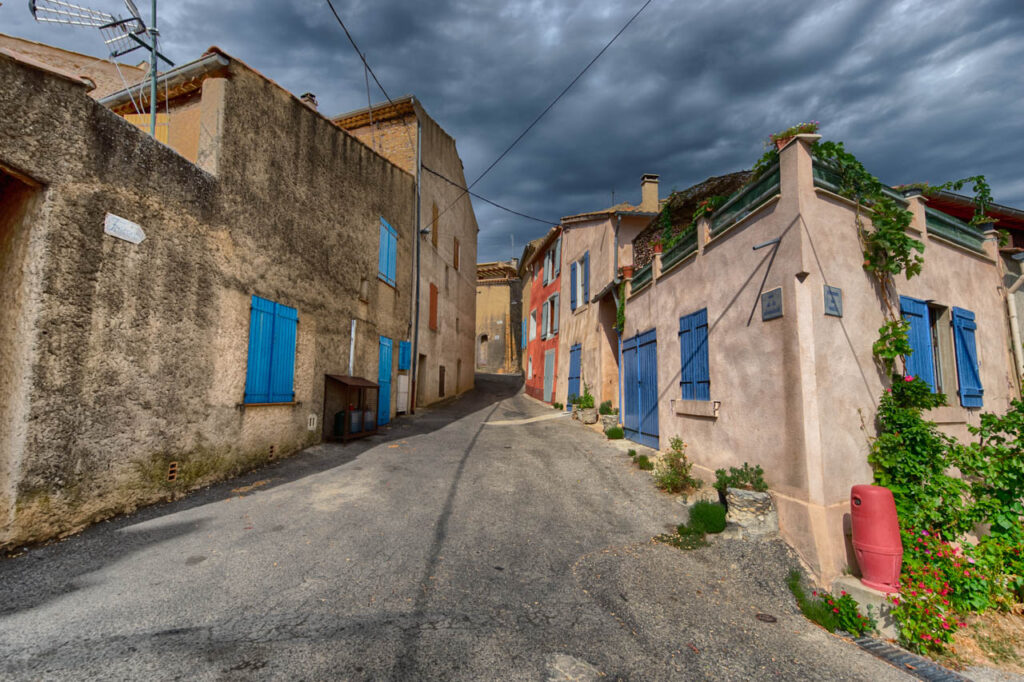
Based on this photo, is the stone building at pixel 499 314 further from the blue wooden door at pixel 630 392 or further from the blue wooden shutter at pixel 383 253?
the blue wooden door at pixel 630 392

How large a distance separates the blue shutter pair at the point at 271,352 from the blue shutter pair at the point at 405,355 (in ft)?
15.9

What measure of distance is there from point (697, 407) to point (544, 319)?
12370 mm

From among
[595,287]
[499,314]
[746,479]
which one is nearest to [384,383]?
[595,287]

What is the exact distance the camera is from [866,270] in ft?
17.5

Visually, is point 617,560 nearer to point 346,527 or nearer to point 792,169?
point 346,527

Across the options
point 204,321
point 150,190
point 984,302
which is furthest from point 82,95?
point 984,302

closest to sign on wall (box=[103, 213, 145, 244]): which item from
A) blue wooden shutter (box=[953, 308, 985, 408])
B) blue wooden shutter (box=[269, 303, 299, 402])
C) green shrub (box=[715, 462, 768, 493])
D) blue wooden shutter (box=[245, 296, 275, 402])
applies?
blue wooden shutter (box=[245, 296, 275, 402])

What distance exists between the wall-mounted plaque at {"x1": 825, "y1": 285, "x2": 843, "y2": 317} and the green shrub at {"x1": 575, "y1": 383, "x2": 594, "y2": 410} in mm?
7822

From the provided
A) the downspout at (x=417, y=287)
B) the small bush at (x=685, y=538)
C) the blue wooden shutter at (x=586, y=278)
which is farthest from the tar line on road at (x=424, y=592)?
the blue wooden shutter at (x=586, y=278)

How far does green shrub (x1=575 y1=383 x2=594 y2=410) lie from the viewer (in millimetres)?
12438

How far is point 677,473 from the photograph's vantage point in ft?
21.8

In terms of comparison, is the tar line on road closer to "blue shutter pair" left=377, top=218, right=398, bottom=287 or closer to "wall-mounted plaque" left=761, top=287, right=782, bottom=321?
"wall-mounted plaque" left=761, top=287, right=782, bottom=321

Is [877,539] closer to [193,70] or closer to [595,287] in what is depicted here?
[595,287]

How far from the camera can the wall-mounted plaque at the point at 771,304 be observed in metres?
5.08
